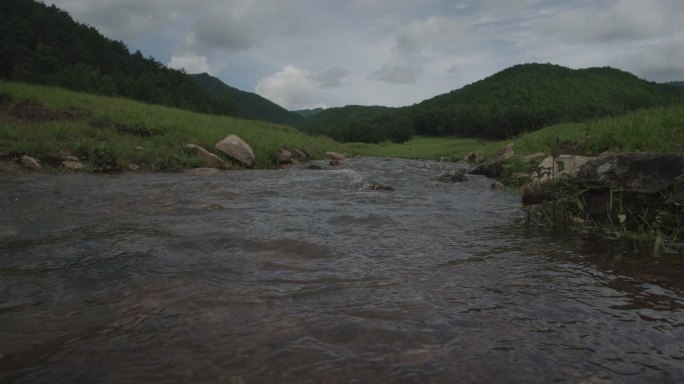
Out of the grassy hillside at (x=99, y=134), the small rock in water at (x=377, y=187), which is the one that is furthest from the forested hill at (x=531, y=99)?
the small rock in water at (x=377, y=187)

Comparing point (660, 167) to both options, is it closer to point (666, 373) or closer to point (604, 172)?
point (604, 172)

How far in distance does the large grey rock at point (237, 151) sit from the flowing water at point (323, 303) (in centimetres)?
930

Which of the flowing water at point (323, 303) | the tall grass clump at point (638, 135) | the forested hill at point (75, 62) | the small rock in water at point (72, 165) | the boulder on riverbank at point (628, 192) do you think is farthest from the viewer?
the forested hill at point (75, 62)

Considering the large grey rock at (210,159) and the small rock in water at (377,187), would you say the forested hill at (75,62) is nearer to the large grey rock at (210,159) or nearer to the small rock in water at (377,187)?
the large grey rock at (210,159)

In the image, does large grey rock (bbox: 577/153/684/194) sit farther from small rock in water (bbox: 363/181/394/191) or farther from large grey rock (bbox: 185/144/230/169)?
large grey rock (bbox: 185/144/230/169)

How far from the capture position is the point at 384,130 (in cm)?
8944

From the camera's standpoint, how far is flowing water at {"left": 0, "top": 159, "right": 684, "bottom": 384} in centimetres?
188

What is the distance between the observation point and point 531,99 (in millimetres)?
83438

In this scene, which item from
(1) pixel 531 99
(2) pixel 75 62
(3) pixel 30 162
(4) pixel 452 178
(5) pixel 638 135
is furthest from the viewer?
(1) pixel 531 99

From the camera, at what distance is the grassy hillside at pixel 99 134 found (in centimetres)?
1061

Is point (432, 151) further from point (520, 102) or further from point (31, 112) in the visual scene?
point (520, 102)

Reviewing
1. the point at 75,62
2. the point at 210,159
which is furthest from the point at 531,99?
the point at 210,159

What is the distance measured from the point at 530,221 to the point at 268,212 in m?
3.55

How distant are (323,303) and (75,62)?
73494 mm
